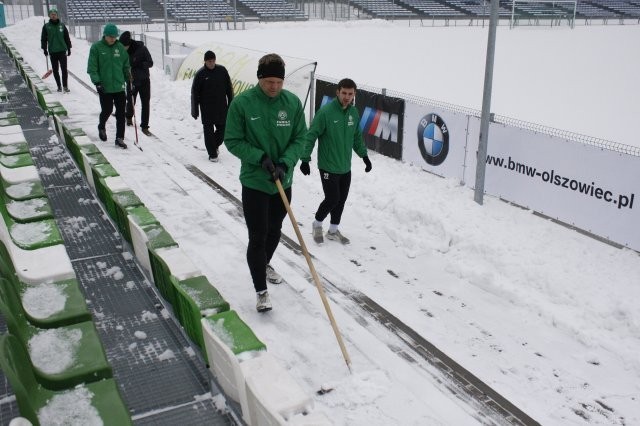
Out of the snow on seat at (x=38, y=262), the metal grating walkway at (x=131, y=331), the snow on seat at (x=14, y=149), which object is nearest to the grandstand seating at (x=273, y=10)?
the snow on seat at (x=14, y=149)

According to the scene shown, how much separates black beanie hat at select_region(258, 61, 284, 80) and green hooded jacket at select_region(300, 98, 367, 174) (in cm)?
195

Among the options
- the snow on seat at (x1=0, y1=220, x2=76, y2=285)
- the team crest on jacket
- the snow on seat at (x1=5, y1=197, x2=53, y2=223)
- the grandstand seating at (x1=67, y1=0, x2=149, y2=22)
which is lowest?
the snow on seat at (x1=0, y1=220, x2=76, y2=285)

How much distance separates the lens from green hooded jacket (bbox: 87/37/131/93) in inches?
388

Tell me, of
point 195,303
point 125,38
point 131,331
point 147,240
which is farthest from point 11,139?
point 195,303

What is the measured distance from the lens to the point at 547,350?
16.0 feet

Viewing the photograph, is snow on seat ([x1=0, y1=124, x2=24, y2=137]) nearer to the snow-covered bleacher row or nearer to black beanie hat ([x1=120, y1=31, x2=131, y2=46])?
the snow-covered bleacher row

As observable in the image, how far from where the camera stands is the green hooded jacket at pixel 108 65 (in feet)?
32.3

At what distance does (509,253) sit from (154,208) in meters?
4.20

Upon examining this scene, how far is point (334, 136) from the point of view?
6.57 meters

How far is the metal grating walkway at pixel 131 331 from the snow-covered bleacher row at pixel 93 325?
0.55 feet

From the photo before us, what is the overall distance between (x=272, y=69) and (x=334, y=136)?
2065 millimetres

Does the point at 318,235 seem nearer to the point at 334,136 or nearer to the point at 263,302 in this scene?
the point at 334,136

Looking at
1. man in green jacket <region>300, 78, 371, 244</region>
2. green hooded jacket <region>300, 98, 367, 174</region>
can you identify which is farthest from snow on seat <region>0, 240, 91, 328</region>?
green hooded jacket <region>300, 98, 367, 174</region>

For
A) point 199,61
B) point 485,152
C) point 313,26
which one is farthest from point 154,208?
point 313,26
